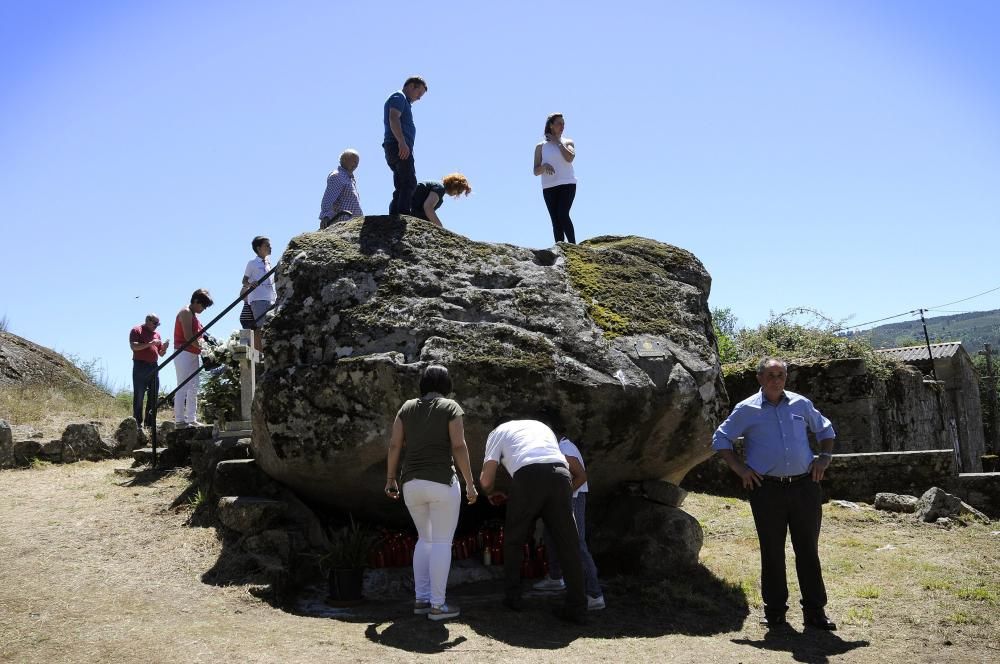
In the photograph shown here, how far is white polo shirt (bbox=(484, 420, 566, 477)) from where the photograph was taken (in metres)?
5.43

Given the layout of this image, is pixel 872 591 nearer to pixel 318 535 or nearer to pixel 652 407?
pixel 652 407

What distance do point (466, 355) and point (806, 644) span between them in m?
3.03

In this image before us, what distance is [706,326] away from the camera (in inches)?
293

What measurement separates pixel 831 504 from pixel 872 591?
2.76 metres

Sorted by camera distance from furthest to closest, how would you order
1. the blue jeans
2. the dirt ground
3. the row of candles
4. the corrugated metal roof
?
the corrugated metal roof → the row of candles → the blue jeans → the dirt ground

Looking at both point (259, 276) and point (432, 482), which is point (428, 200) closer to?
point (259, 276)

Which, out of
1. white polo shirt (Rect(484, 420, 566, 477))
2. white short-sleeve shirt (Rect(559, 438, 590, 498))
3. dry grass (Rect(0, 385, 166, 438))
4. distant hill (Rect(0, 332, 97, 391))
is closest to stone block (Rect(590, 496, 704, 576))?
white short-sleeve shirt (Rect(559, 438, 590, 498))

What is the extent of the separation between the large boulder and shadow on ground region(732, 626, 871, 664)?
188 cm

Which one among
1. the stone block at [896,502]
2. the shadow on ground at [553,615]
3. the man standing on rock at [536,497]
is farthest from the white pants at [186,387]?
the stone block at [896,502]

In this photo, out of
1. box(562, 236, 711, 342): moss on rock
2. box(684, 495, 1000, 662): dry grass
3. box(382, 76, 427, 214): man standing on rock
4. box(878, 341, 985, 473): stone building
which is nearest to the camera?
box(684, 495, 1000, 662): dry grass

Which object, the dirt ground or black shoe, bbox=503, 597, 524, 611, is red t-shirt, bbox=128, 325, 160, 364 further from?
black shoe, bbox=503, 597, 524, 611

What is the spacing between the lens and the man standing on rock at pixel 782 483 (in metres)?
5.35

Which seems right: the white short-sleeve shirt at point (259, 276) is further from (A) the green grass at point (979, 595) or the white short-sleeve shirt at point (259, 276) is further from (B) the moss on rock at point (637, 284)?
(A) the green grass at point (979, 595)

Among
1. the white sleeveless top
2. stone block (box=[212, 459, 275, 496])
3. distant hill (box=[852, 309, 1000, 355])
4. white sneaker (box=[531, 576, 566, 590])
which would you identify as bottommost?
white sneaker (box=[531, 576, 566, 590])
